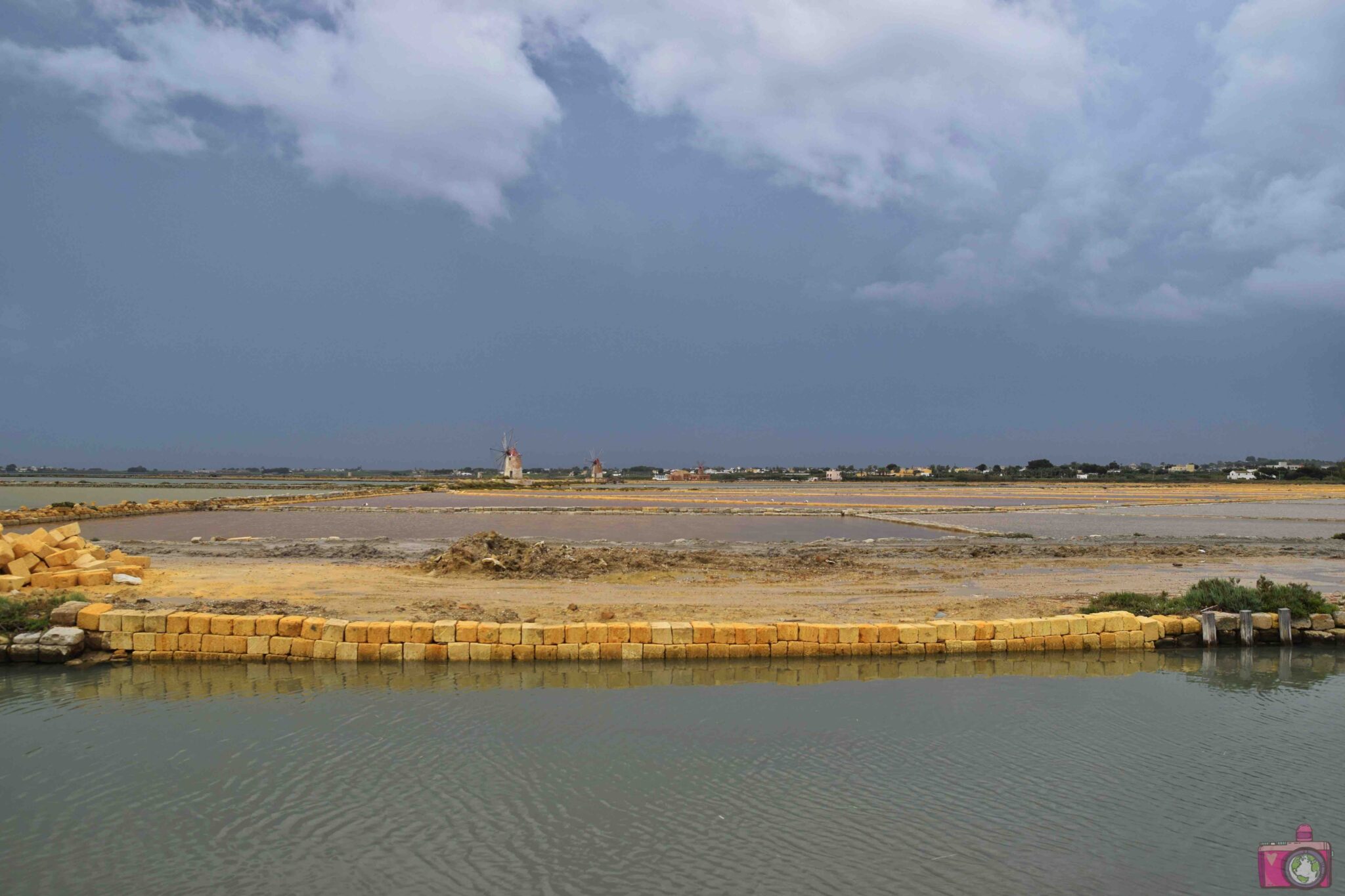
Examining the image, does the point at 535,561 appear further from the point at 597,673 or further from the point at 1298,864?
the point at 1298,864

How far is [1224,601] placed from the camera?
1031 cm

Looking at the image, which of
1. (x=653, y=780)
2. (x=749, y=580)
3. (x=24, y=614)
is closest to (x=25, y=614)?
(x=24, y=614)

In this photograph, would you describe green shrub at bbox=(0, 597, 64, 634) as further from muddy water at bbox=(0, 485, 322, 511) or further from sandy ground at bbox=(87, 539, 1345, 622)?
muddy water at bbox=(0, 485, 322, 511)

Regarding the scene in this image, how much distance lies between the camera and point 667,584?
13.3 meters

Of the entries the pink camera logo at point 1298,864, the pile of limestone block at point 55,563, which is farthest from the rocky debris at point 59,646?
the pink camera logo at point 1298,864

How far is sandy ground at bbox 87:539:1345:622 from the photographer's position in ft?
34.9

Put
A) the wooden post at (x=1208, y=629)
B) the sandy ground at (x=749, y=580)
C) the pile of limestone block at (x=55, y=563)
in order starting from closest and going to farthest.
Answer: the wooden post at (x=1208, y=629) → the sandy ground at (x=749, y=580) → the pile of limestone block at (x=55, y=563)

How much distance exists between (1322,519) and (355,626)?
37143 mm

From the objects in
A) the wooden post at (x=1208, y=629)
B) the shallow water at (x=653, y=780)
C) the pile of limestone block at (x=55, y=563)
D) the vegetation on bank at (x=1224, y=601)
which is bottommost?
the shallow water at (x=653, y=780)

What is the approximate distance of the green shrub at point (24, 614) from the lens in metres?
8.89

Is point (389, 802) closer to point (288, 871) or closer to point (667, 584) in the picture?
point (288, 871)

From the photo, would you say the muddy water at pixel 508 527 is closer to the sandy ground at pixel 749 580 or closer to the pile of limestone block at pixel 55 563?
the sandy ground at pixel 749 580

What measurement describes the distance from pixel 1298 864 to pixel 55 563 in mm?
14535

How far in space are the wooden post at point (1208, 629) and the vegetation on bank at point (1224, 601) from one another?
1.32 feet
